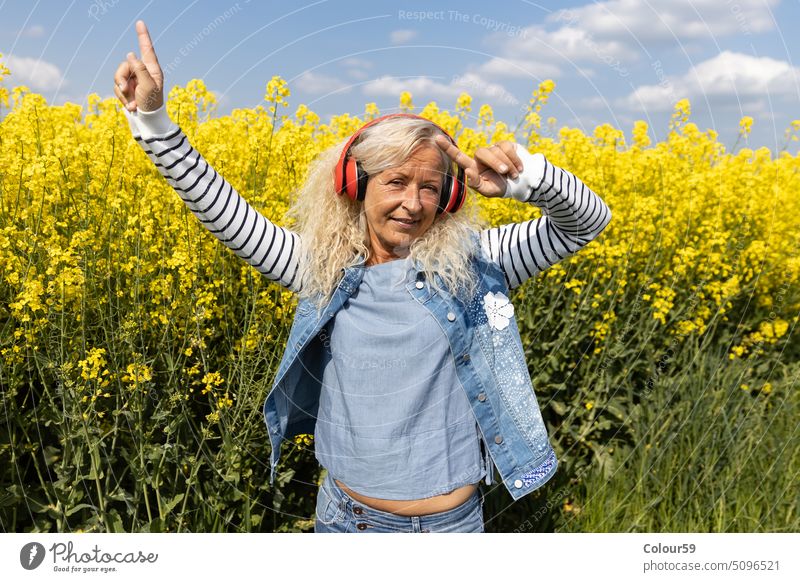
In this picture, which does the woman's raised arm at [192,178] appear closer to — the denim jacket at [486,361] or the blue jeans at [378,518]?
the denim jacket at [486,361]

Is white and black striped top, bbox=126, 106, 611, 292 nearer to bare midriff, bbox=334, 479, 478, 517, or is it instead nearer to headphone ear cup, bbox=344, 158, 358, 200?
headphone ear cup, bbox=344, 158, 358, 200

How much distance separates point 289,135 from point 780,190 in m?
3.66

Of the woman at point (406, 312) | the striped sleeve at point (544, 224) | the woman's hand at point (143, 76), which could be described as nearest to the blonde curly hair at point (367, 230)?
the woman at point (406, 312)

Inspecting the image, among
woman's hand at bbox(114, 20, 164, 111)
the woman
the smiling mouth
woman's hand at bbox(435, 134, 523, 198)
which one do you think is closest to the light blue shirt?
the woman

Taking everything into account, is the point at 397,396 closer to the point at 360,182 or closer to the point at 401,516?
the point at 401,516

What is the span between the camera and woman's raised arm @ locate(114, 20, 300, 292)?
1.57m

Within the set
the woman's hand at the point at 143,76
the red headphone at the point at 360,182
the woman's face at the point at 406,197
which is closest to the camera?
the woman's hand at the point at 143,76

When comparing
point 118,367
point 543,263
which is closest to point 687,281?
point 543,263

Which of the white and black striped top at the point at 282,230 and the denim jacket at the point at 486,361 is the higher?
the white and black striped top at the point at 282,230

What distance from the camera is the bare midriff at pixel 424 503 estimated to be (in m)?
1.81

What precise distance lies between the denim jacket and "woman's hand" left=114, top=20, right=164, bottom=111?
0.63 meters

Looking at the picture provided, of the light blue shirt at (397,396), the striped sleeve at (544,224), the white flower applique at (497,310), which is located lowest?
the light blue shirt at (397,396)
